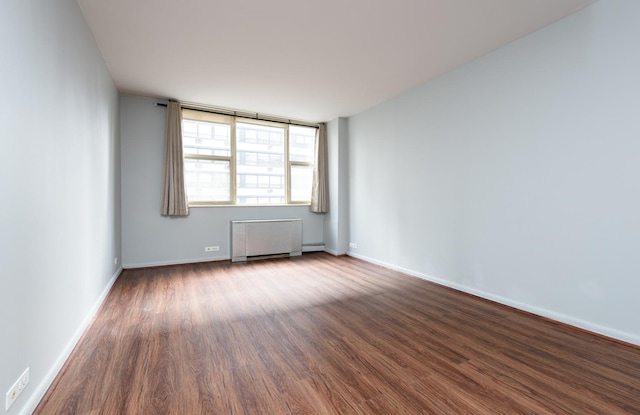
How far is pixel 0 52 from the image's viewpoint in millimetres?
1227

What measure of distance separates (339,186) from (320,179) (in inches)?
17.5

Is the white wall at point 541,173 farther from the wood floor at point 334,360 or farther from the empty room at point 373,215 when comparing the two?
the wood floor at point 334,360

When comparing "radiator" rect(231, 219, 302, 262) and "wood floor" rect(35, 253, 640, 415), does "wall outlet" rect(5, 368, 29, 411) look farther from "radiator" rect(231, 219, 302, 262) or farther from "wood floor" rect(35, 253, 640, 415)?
"radiator" rect(231, 219, 302, 262)

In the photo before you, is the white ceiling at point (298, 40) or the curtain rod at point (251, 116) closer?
the white ceiling at point (298, 40)

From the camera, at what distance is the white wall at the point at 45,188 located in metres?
1.30

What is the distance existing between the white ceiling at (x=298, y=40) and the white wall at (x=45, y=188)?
0.55 meters

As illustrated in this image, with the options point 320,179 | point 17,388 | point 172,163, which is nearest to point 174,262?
point 172,163

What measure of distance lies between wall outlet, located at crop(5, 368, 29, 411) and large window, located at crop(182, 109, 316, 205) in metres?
3.72

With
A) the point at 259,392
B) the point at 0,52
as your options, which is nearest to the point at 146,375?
the point at 259,392

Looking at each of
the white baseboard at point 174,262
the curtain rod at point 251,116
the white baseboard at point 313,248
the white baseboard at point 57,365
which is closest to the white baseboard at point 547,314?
the white baseboard at point 313,248

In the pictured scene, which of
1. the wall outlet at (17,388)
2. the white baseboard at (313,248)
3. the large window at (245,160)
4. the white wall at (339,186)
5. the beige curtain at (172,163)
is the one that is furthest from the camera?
the white baseboard at (313,248)

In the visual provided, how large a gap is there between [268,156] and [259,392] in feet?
14.7

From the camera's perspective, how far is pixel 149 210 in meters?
4.57

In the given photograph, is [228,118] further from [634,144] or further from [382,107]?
[634,144]
